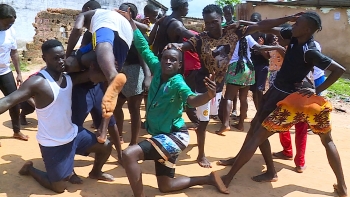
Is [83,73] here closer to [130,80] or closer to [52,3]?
[130,80]

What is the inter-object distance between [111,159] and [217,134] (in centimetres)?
197

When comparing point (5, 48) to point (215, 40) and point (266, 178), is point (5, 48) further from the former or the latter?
point (266, 178)

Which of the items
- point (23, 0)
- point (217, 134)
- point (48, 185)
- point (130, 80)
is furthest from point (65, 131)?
point (23, 0)

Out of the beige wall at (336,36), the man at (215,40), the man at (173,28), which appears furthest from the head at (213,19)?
the beige wall at (336,36)

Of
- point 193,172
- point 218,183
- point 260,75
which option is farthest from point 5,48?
point 260,75

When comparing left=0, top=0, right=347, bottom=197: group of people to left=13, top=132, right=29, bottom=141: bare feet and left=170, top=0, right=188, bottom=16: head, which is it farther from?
left=13, top=132, right=29, bottom=141: bare feet

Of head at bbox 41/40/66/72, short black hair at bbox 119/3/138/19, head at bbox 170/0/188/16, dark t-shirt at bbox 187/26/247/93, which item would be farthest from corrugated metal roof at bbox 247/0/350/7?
head at bbox 41/40/66/72

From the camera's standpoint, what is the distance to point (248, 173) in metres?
4.19

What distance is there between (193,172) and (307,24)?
201 centimetres

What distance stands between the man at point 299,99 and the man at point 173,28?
53.3 inches

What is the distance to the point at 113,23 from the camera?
3.52 m

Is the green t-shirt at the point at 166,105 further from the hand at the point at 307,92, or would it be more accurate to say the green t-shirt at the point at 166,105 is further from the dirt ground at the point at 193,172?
the hand at the point at 307,92

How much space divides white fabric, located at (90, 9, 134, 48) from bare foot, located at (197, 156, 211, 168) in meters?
1.68

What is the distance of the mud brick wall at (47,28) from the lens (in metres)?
11.4
